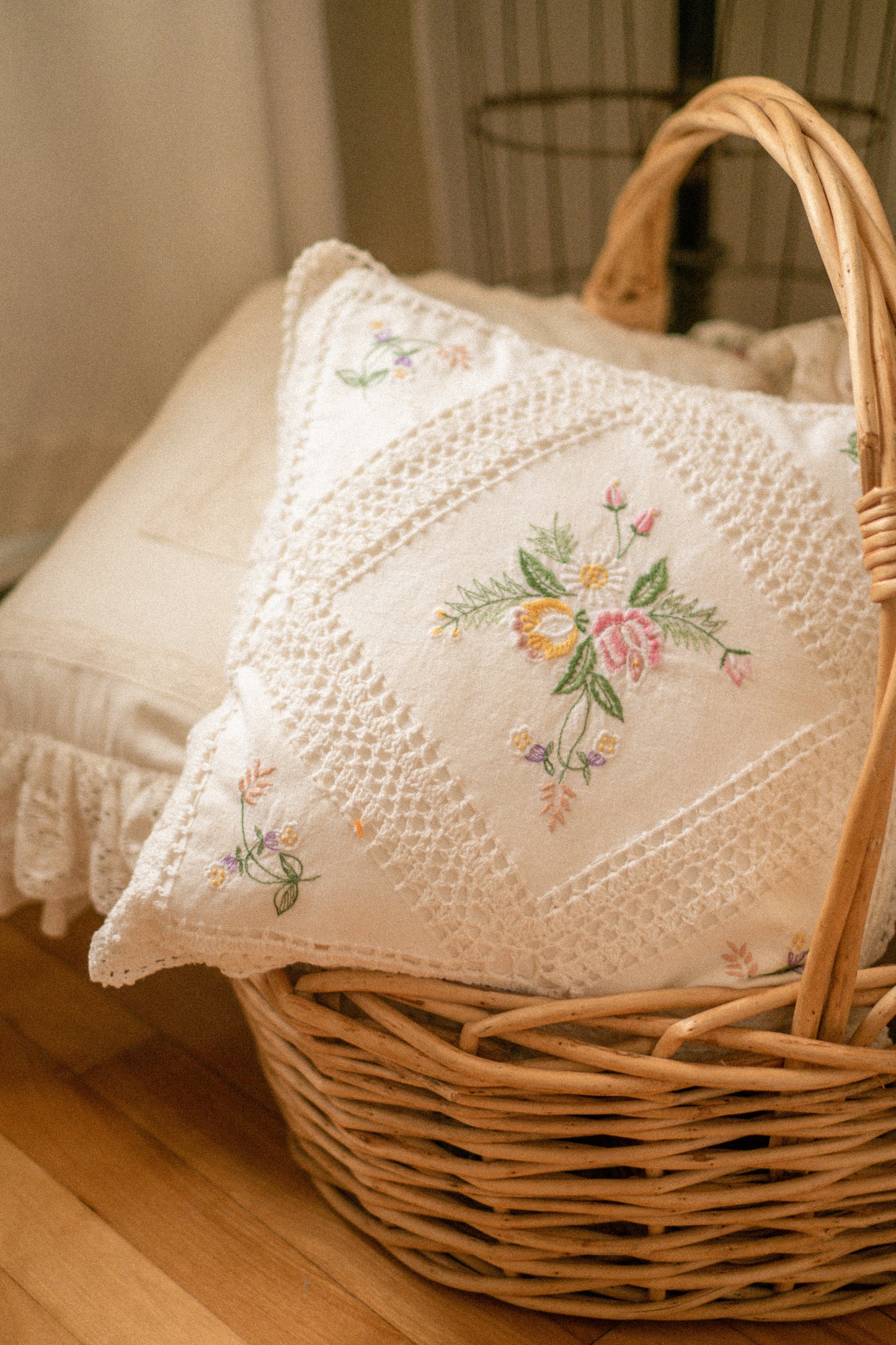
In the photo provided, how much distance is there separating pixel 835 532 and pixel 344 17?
3.14 ft

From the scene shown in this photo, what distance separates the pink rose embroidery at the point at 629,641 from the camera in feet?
1.80

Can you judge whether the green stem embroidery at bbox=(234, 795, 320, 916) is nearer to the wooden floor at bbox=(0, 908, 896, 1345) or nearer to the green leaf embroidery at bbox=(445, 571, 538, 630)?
the green leaf embroidery at bbox=(445, 571, 538, 630)

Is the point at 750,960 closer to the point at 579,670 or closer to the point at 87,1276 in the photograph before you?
the point at 579,670

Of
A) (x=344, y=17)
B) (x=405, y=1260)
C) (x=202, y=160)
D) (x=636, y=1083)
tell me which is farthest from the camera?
(x=344, y=17)

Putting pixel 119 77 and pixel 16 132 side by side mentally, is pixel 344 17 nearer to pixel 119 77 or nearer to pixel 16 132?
pixel 119 77

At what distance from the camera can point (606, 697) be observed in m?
0.54

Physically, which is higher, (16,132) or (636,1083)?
(16,132)

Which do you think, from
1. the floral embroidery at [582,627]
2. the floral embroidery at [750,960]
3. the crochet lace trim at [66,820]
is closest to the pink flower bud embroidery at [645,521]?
the floral embroidery at [582,627]

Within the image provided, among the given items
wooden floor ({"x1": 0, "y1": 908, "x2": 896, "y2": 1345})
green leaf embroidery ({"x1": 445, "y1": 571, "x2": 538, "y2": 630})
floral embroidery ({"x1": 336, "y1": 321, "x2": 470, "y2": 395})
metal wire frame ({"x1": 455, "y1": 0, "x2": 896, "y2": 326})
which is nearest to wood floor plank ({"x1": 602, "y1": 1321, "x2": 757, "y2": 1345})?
wooden floor ({"x1": 0, "y1": 908, "x2": 896, "y2": 1345})

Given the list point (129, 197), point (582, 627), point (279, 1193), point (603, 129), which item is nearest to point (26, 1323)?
point (279, 1193)

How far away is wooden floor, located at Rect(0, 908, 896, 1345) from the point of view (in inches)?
23.4

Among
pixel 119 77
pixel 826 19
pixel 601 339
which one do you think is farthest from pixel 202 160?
pixel 826 19

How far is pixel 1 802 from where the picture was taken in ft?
2.57

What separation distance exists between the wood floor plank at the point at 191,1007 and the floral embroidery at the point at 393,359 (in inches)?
18.7
